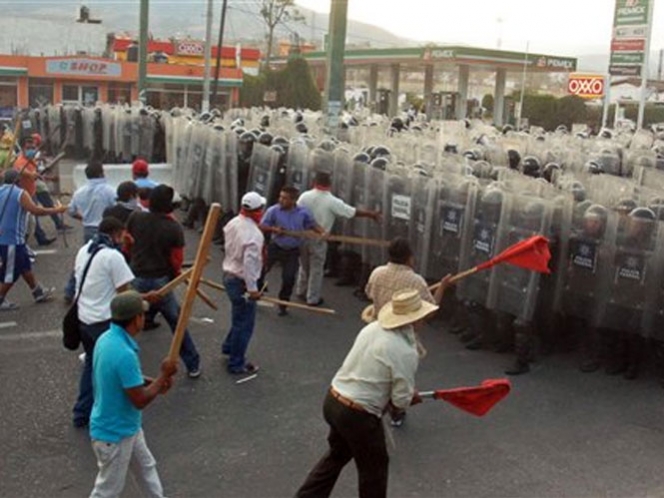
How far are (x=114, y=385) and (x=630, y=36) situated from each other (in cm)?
2488

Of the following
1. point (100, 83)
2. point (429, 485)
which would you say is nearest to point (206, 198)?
point (429, 485)

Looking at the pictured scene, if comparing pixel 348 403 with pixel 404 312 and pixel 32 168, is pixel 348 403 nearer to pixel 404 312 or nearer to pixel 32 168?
pixel 404 312

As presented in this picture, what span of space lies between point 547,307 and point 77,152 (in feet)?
61.4

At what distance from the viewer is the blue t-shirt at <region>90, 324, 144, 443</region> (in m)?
4.61

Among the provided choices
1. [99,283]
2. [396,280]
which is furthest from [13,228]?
[396,280]

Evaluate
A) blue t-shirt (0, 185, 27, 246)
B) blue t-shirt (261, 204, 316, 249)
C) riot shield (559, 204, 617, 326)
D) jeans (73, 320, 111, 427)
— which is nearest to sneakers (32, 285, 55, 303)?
blue t-shirt (0, 185, 27, 246)

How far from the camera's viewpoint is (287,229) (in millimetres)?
9711

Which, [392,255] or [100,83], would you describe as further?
[100,83]

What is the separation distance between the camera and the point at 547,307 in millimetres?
8734

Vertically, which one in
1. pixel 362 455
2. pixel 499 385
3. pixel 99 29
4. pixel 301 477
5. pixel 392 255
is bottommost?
pixel 301 477

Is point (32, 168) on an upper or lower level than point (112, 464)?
upper

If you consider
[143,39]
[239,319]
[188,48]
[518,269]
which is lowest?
[239,319]

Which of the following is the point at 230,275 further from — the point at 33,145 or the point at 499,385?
the point at 33,145

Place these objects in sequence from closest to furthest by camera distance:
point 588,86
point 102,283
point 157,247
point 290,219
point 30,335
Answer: point 102,283 < point 157,247 < point 30,335 < point 290,219 < point 588,86
